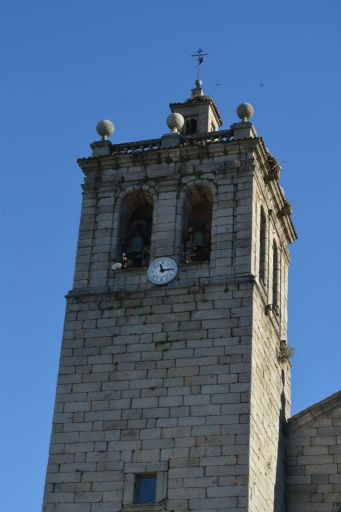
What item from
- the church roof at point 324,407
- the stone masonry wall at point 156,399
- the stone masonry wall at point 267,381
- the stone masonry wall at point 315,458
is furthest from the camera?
the church roof at point 324,407

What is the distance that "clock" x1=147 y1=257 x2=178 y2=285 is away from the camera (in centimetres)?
2709

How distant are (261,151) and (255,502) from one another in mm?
8348

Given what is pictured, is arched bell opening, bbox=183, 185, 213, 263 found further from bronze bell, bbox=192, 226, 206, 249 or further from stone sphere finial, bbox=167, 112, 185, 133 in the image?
stone sphere finial, bbox=167, 112, 185, 133

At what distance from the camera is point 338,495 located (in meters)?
26.7

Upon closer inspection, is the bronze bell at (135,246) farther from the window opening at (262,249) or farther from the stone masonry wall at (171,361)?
the window opening at (262,249)

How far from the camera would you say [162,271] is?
89.4 feet

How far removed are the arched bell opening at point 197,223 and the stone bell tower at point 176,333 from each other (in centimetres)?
4

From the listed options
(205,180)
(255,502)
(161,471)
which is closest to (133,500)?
(161,471)

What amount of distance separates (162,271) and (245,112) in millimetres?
4570

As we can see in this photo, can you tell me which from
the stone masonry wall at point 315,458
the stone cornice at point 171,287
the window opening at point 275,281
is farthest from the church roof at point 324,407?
the stone cornice at point 171,287

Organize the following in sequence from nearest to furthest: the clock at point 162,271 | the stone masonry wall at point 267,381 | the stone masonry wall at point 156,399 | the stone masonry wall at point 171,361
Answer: the stone masonry wall at point 156,399, the stone masonry wall at point 171,361, the stone masonry wall at point 267,381, the clock at point 162,271

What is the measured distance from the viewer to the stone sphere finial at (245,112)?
1149 inches

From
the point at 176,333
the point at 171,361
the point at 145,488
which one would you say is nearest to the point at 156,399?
the point at 171,361

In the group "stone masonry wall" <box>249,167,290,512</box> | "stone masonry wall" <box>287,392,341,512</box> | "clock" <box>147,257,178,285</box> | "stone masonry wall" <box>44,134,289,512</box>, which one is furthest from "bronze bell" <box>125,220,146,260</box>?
"stone masonry wall" <box>287,392,341,512</box>
